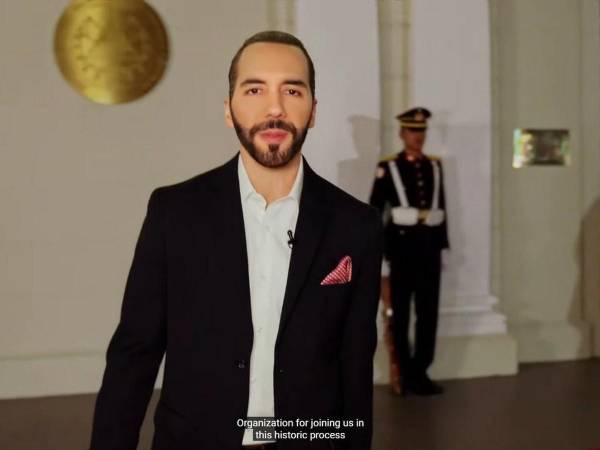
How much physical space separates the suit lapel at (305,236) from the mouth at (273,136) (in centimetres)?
13

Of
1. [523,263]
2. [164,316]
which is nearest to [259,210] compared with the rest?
[164,316]

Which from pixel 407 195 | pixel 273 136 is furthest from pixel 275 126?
pixel 407 195

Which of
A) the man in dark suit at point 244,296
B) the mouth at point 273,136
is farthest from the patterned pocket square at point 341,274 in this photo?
the mouth at point 273,136

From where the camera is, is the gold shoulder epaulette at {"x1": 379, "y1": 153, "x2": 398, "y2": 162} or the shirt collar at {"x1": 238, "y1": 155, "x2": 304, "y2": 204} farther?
the gold shoulder epaulette at {"x1": 379, "y1": 153, "x2": 398, "y2": 162}

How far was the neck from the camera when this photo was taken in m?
1.30

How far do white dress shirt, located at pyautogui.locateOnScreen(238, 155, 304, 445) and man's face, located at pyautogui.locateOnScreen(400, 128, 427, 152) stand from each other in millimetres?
3714

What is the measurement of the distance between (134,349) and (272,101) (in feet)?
1.62

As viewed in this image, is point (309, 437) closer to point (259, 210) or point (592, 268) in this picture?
point (259, 210)

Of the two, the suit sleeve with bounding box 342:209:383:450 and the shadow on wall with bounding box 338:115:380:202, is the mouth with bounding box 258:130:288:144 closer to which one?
the suit sleeve with bounding box 342:209:383:450

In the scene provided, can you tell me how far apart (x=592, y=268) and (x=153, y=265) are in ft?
18.2

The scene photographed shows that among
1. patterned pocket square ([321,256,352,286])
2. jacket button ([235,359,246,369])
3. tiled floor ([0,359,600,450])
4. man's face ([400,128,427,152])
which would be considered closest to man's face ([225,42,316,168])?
patterned pocket square ([321,256,352,286])

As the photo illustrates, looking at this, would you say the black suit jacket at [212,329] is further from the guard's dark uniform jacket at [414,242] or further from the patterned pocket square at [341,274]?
the guard's dark uniform jacket at [414,242]

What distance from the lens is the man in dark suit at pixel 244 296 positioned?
1.26 m

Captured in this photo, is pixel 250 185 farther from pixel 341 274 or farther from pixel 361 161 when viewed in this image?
pixel 361 161
